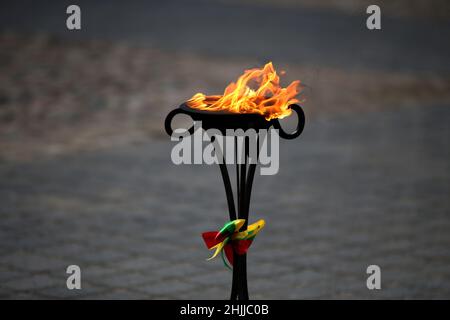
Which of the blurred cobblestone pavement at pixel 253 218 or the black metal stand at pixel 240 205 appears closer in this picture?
the black metal stand at pixel 240 205

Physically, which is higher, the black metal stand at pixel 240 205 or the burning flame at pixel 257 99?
the burning flame at pixel 257 99

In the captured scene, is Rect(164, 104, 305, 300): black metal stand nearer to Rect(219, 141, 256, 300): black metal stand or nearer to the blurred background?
Rect(219, 141, 256, 300): black metal stand

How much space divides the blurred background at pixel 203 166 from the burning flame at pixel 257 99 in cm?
141

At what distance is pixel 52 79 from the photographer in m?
10.5

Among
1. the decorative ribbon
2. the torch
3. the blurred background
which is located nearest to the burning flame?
the torch

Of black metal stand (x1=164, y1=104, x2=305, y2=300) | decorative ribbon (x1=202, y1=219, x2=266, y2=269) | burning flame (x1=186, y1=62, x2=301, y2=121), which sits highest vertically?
burning flame (x1=186, y1=62, x2=301, y2=121)

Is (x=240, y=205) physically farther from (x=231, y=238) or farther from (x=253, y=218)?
(x=253, y=218)

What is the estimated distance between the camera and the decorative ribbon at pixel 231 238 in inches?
157

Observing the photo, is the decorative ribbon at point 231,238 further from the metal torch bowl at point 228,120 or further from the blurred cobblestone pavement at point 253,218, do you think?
the blurred cobblestone pavement at point 253,218

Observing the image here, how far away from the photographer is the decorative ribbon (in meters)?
3.99

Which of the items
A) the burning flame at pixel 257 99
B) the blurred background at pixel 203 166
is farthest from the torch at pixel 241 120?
the blurred background at pixel 203 166

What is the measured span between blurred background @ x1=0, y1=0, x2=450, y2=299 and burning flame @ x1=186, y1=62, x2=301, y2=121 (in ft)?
4.61

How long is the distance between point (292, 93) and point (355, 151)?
4.04m

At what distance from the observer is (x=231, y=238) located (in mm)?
4031
